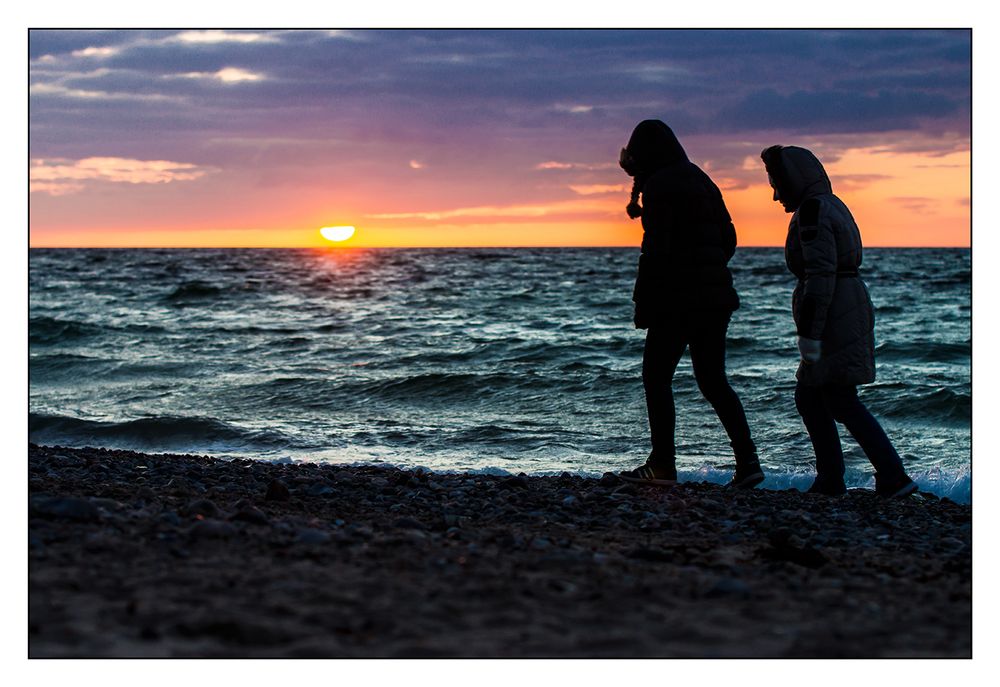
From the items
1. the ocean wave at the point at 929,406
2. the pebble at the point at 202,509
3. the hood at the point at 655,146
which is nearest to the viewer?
the pebble at the point at 202,509

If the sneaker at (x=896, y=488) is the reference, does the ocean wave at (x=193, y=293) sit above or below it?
above

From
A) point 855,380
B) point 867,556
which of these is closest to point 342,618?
point 867,556

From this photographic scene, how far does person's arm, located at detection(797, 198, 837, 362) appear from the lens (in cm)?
539

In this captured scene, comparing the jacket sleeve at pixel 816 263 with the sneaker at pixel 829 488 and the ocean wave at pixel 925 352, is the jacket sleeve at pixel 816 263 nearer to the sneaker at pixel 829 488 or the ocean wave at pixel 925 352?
the sneaker at pixel 829 488

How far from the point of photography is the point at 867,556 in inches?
168

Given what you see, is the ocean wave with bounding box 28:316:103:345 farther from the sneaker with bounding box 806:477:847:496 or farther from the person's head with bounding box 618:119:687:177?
the sneaker with bounding box 806:477:847:496

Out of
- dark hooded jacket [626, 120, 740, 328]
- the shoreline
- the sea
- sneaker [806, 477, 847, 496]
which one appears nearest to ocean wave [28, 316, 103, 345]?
the sea

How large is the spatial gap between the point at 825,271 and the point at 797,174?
57 cm

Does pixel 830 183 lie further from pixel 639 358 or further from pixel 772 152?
pixel 639 358

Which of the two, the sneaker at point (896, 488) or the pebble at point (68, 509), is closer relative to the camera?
the pebble at point (68, 509)

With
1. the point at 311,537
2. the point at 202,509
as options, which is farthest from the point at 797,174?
the point at 202,509

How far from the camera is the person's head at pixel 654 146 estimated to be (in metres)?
5.74

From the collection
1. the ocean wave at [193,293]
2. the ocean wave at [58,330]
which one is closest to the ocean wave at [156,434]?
the ocean wave at [58,330]

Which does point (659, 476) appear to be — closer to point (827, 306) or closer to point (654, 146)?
point (827, 306)
